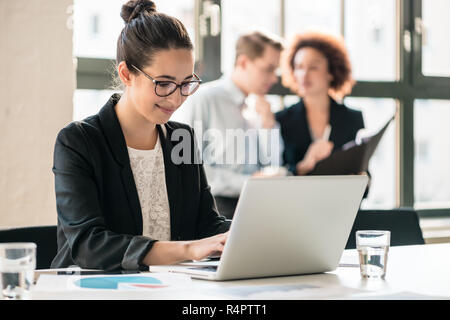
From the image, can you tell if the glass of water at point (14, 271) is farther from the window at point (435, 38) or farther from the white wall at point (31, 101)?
the window at point (435, 38)

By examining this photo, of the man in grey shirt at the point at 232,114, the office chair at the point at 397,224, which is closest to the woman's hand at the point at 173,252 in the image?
the office chair at the point at 397,224

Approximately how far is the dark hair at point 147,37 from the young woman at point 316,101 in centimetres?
172

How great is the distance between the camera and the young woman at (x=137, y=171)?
1.53 meters

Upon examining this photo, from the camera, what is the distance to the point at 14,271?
1125 millimetres

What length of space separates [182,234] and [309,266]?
659 millimetres

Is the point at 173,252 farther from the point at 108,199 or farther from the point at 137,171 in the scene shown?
the point at 137,171

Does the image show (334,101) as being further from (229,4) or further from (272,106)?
(229,4)

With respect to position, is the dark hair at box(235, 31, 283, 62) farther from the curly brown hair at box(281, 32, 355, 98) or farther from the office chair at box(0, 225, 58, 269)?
the office chair at box(0, 225, 58, 269)

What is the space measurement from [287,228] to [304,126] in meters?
2.32

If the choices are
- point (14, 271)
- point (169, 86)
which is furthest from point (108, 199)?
point (14, 271)

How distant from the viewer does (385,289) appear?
4.14 ft

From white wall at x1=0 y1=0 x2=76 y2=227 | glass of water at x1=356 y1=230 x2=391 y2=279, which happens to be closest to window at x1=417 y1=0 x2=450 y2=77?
white wall at x1=0 y1=0 x2=76 y2=227

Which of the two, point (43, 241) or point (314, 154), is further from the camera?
point (314, 154)
